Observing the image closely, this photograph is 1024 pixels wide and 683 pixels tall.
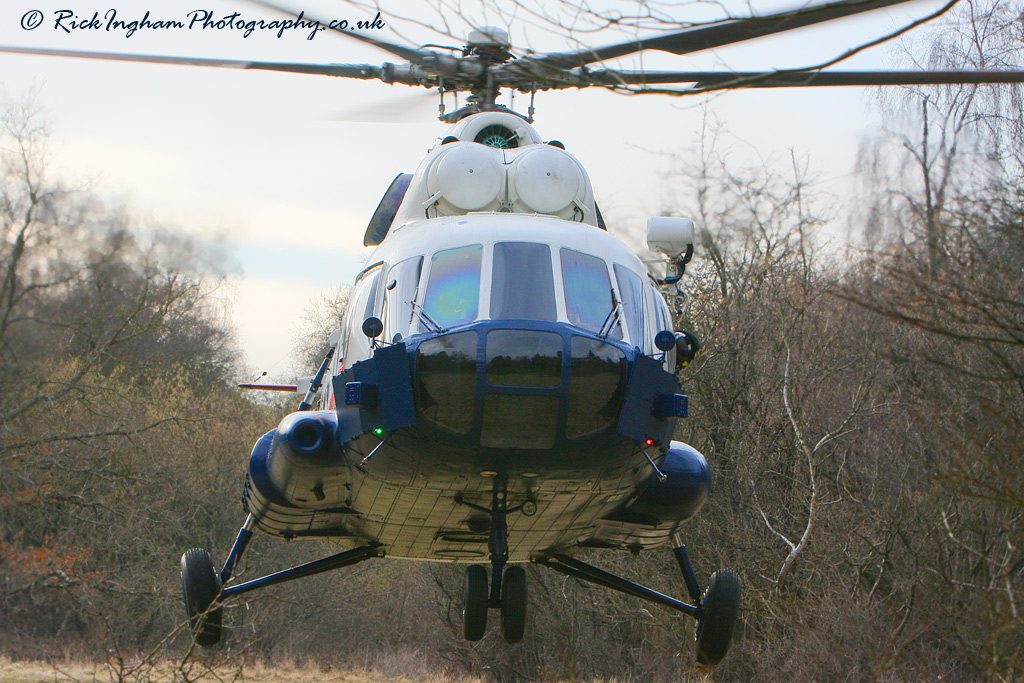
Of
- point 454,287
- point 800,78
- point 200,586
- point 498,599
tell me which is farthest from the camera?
point 200,586

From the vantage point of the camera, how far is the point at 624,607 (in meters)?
17.2

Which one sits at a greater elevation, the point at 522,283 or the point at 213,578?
the point at 522,283

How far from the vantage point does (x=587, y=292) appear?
6.35 m

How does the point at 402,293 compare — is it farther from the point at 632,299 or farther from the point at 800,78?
the point at 800,78

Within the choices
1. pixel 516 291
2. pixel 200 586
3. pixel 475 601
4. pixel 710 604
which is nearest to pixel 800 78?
pixel 516 291

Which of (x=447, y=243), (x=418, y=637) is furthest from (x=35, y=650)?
(x=447, y=243)

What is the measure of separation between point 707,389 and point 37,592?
637 inches

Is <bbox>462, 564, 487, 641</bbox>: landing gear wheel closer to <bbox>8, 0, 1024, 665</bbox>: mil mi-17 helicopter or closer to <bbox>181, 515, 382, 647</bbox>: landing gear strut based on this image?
<bbox>8, 0, 1024, 665</bbox>: mil mi-17 helicopter

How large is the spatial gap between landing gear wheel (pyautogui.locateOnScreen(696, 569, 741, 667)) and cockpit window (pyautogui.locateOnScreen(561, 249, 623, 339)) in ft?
10.5

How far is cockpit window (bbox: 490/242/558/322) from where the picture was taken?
233 inches

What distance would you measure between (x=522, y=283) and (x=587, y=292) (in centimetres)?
46

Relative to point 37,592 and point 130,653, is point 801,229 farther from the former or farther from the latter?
point 37,592

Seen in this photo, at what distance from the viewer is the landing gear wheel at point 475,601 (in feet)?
23.6

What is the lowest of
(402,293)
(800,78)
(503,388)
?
(503,388)
